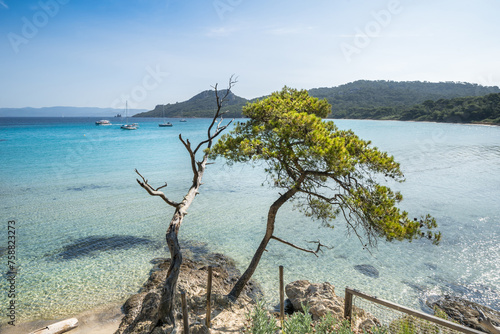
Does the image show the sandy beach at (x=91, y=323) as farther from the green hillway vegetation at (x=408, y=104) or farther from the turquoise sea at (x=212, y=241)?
the green hillway vegetation at (x=408, y=104)

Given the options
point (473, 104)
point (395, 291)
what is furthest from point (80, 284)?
point (473, 104)

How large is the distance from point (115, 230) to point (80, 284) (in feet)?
15.2

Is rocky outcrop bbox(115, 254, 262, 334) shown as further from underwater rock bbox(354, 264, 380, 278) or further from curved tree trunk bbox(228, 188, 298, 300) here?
underwater rock bbox(354, 264, 380, 278)

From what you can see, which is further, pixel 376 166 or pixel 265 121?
pixel 265 121

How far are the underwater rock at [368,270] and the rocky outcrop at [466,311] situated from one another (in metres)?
1.90

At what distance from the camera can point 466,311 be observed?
841 cm

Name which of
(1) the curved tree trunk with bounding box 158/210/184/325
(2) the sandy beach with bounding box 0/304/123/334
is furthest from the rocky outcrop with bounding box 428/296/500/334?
(2) the sandy beach with bounding box 0/304/123/334

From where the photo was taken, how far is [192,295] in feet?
25.8

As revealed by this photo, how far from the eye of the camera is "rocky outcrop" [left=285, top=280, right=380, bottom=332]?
23.0 ft

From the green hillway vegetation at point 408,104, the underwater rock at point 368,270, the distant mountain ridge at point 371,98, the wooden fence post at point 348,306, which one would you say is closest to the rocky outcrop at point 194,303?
the wooden fence post at point 348,306

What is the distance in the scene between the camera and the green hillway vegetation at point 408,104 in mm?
85750

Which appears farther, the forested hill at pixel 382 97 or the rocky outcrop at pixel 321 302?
the forested hill at pixel 382 97

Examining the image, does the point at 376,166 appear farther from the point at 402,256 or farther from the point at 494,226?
the point at 494,226

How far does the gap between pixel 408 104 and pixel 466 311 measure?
13418 centimetres
